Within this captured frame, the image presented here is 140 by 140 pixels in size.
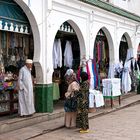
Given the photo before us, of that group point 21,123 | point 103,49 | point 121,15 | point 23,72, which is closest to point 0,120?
point 21,123

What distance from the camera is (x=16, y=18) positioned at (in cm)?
968

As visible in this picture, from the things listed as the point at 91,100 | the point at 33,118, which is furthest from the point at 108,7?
the point at 33,118

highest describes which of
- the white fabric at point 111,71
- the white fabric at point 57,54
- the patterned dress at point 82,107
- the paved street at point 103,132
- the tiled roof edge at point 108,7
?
the tiled roof edge at point 108,7

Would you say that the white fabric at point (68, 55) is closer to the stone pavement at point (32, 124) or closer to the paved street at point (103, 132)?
the stone pavement at point (32, 124)

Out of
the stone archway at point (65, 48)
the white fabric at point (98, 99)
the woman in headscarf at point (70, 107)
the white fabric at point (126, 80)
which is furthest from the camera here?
the white fabric at point (126, 80)

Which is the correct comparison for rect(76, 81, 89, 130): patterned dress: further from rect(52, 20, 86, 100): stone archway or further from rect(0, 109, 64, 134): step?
rect(52, 20, 86, 100): stone archway

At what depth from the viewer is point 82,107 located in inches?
342

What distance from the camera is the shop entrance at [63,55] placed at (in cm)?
1191

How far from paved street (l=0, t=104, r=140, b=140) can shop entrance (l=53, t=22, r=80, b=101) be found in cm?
241

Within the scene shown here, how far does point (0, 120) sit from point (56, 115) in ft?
6.36

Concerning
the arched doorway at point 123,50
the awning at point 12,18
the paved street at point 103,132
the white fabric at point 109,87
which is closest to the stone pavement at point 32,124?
the paved street at point 103,132

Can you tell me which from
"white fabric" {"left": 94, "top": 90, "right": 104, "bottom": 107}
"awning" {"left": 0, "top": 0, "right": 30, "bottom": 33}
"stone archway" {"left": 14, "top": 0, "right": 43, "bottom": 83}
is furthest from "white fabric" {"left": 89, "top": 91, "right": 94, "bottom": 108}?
"awning" {"left": 0, "top": 0, "right": 30, "bottom": 33}

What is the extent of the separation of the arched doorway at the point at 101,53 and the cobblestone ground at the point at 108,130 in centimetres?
359

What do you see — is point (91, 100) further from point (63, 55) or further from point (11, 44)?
point (11, 44)
